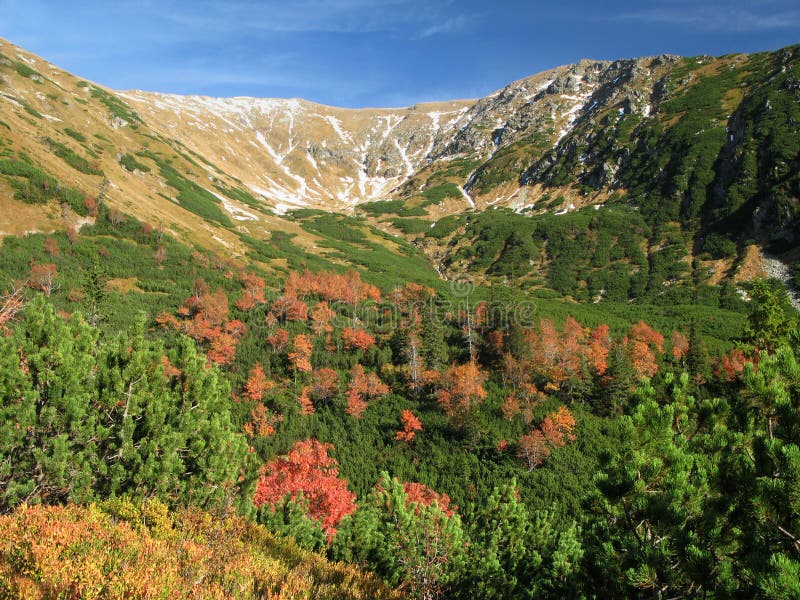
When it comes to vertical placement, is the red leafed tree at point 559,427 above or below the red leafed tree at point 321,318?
below

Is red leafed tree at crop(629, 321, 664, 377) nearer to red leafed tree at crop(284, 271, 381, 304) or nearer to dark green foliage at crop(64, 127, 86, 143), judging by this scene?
red leafed tree at crop(284, 271, 381, 304)

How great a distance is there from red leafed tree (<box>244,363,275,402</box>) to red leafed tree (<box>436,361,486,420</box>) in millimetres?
24030

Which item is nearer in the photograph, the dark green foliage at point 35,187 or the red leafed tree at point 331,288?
the dark green foliage at point 35,187

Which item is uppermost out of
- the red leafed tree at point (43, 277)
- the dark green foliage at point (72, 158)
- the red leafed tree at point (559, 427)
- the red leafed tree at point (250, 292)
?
the dark green foliage at point (72, 158)

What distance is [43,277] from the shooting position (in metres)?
57.0

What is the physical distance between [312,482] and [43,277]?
1954 inches

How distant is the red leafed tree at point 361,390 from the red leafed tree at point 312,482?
→ 331 inches

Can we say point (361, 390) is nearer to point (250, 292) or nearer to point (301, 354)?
point (301, 354)

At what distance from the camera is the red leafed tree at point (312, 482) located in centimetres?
3048

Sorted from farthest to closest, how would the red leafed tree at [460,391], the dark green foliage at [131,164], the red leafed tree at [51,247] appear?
the dark green foliage at [131,164] → the red leafed tree at [51,247] → the red leafed tree at [460,391]

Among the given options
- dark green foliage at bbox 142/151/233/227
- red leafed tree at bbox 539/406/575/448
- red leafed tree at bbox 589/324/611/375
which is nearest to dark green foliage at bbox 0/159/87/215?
dark green foliage at bbox 142/151/233/227

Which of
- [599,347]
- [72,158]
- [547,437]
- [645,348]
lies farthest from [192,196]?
[645,348]

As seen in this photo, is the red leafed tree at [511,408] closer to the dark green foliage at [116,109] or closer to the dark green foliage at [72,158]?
the dark green foliage at [72,158]

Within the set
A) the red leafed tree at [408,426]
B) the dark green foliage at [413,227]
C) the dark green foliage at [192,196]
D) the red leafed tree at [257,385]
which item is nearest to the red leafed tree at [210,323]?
the red leafed tree at [257,385]
